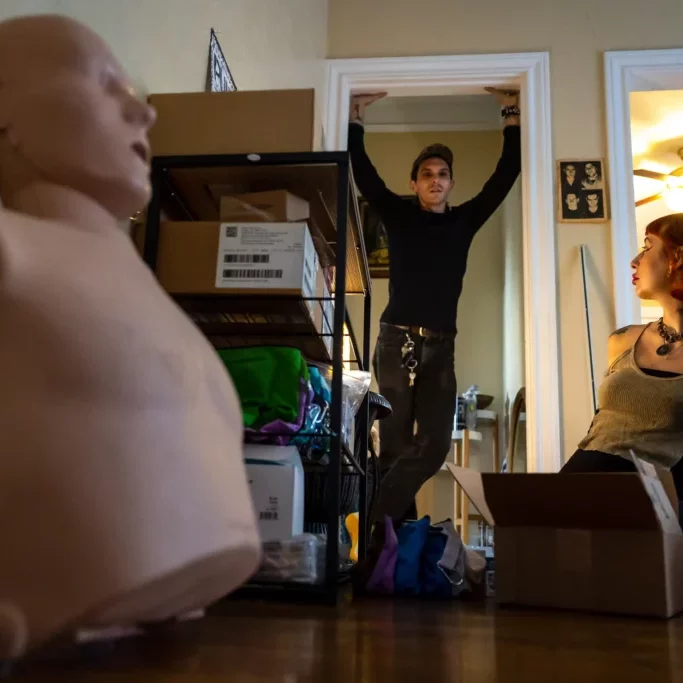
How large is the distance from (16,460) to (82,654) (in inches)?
10.8

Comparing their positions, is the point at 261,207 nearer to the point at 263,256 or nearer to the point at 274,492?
the point at 263,256

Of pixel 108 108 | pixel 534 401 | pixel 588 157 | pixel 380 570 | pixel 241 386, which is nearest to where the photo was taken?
pixel 108 108

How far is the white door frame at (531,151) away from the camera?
8.10 feet

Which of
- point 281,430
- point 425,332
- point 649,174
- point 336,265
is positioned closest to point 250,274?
point 336,265

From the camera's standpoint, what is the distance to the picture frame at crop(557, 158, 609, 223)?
8.51ft

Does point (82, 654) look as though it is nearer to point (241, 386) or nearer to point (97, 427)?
point (97, 427)

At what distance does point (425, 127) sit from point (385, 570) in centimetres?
314

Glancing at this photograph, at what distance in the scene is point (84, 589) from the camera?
0.42 meters

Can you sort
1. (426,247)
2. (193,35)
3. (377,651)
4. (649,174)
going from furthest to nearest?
1. (649,174)
2. (426,247)
3. (193,35)
4. (377,651)

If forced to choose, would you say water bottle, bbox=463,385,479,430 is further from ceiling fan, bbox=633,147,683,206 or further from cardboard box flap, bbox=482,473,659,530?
cardboard box flap, bbox=482,473,659,530

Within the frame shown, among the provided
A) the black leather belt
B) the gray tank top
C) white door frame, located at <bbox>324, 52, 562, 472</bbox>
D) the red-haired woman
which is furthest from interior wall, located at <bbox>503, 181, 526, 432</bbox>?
the gray tank top

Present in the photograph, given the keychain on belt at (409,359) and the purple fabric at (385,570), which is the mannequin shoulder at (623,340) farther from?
the purple fabric at (385,570)

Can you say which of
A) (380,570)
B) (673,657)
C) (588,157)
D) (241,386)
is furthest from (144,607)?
(588,157)

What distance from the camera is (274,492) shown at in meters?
1.11
